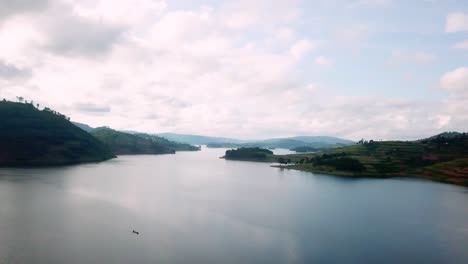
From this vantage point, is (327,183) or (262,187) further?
(327,183)

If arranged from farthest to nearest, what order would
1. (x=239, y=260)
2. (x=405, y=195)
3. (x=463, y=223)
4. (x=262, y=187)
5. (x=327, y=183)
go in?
(x=327, y=183), (x=262, y=187), (x=405, y=195), (x=463, y=223), (x=239, y=260)

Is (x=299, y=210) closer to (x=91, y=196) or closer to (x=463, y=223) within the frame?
(x=463, y=223)

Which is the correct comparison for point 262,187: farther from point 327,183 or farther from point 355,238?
point 355,238

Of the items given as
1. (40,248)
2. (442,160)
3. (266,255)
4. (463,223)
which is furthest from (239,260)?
(442,160)

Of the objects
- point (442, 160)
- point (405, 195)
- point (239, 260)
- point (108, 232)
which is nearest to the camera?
point (239, 260)

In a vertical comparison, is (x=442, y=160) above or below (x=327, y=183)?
above

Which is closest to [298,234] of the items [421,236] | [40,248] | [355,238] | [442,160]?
[355,238]
